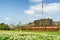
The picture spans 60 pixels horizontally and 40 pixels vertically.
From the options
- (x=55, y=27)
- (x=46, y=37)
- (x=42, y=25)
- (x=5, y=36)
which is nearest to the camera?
(x=46, y=37)

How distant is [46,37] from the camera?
13.9 feet

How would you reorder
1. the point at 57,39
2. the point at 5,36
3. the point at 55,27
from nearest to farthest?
1. the point at 57,39
2. the point at 5,36
3. the point at 55,27

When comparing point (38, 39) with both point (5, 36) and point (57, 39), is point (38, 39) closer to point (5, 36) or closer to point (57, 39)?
point (57, 39)

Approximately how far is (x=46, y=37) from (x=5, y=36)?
112cm

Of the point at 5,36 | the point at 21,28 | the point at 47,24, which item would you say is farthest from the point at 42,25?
the point at 5,36

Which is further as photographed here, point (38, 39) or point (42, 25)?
point (42, 25)

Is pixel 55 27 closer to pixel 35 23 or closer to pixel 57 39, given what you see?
pixel 35 23

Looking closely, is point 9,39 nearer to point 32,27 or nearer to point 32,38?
point 32,38

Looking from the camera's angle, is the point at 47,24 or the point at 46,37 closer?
the point at 46,37

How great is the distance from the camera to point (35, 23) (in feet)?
71.7

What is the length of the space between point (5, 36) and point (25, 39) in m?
0.76

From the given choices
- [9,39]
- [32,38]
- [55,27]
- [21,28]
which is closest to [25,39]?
[32,38]

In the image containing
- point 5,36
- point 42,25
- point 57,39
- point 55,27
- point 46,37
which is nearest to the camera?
point 57,39

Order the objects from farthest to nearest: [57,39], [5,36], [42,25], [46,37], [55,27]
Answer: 1. [42,25]
2. [55,27]
3. [5,36]
4. [46,37]
5. [57,39]
